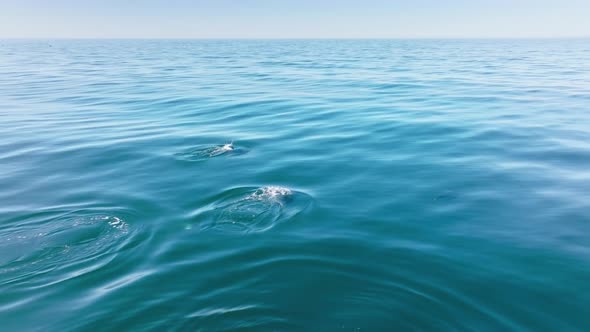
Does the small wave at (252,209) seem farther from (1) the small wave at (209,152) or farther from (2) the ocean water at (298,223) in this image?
(1) the small wave at (209,152)

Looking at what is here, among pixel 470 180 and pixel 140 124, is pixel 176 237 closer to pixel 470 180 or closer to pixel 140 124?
pixel 470 180

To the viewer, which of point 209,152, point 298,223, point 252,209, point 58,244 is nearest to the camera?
point 58,244

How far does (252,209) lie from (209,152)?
16.3ft

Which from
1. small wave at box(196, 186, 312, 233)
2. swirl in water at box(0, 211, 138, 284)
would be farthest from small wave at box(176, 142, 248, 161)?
swirl in water at box(0, 211, 138, 284)

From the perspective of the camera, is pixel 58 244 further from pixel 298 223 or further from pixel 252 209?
pixel 298 223

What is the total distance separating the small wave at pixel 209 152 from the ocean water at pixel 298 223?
0.36ft

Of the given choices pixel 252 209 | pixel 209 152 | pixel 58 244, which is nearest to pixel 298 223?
pixel 252 209

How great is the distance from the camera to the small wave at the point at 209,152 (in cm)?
1331

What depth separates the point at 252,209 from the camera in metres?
9.36

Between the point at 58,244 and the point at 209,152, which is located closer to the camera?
the point at 58,244

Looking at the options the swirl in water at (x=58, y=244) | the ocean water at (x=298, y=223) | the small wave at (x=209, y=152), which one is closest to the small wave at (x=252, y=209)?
the ocean water at (x=298, y=223)

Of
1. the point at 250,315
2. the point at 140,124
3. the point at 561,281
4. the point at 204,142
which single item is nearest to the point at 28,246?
the point at 250,315

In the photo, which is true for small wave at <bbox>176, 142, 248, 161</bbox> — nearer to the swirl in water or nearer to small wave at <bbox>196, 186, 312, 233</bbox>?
small wave at <bbox>196, 186, 312, 233</bbox>

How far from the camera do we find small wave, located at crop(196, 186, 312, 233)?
871 cm
